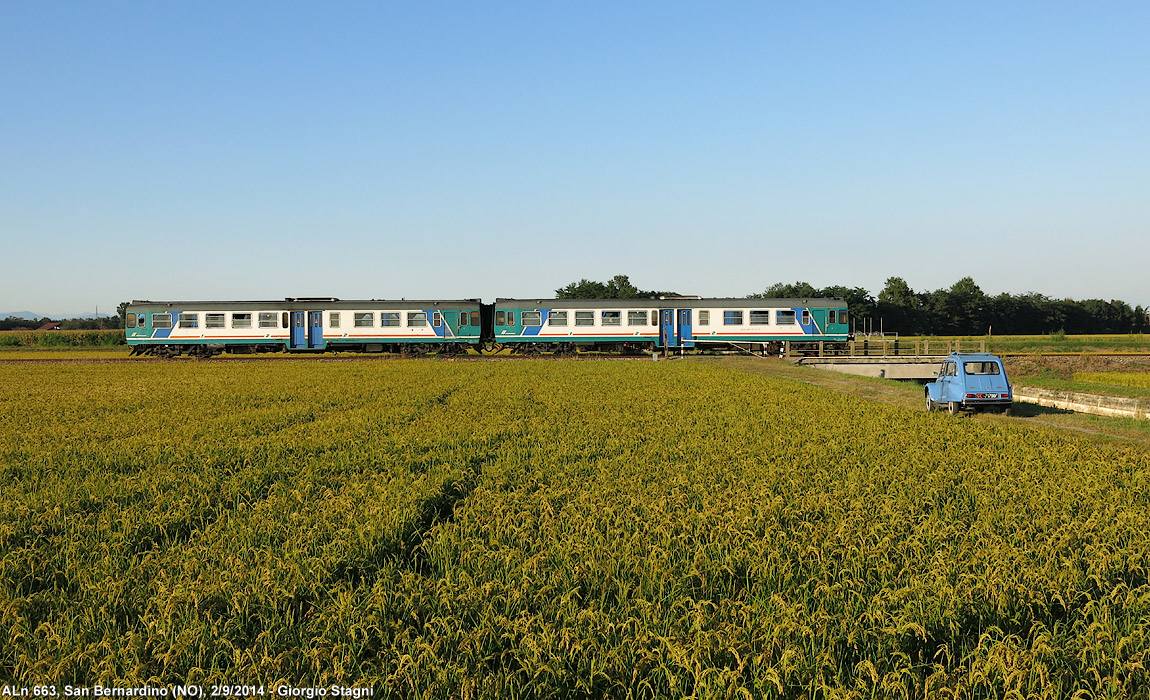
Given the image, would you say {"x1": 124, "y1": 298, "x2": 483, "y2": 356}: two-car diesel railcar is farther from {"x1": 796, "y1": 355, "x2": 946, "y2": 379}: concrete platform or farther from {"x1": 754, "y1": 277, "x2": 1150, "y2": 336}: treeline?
{"x1": 754, "y1": 277, "x2": 1150, "y2": 336}: treeline

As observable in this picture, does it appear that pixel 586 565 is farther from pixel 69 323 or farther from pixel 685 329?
pixel 69 323

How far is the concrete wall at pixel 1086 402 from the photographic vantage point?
20.4m

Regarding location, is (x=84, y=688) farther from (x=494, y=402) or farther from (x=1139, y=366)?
(x=1139, y=366)

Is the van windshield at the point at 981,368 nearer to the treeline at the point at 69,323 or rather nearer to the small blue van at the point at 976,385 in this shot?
the small blue van at the point at 976,385

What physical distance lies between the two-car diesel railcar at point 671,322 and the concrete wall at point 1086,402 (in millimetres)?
18360

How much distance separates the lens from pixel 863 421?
1480 centimetres

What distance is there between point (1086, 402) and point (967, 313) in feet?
319

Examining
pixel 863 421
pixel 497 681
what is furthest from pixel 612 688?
pixel 863 421

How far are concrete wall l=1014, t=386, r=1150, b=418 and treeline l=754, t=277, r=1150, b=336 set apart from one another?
79042mm

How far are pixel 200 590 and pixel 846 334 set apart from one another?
44362mm

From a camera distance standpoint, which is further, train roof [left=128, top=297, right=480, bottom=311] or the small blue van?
train roof [left=128, top=297, right=480, bottom=311]

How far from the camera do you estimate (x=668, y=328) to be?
45.6 m

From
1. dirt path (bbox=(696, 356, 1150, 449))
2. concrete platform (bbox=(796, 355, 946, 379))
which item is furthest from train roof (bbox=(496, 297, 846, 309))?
dirt path (bbox=(696, 356, 1150, 449))

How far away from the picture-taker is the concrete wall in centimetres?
2045
